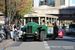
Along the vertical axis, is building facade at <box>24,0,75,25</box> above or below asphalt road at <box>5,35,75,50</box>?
above

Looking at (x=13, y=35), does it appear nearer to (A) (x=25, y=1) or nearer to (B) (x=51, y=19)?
(B) (x=51, y=19)

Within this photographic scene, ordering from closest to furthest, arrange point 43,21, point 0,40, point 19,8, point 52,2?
point 0,40 → point 43,21 → point 19,8 → point 52,2

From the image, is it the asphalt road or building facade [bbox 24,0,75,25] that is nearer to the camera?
the asphalt road

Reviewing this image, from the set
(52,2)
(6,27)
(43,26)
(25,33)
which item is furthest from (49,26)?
(52,2)

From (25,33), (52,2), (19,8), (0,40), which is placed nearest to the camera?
(0,40)

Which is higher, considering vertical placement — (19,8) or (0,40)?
(19,8)

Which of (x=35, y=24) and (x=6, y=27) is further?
(x=6, y=27)

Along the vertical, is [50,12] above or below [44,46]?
above

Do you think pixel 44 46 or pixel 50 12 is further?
pixel 50 12

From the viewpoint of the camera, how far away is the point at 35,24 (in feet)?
72.0

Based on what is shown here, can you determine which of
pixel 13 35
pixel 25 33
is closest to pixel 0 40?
pixel 25 33

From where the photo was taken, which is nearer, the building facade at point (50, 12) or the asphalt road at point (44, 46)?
the asphalt road at point (44, 46)

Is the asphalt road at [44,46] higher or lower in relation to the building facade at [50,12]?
lower

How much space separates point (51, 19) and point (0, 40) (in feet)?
21.6
